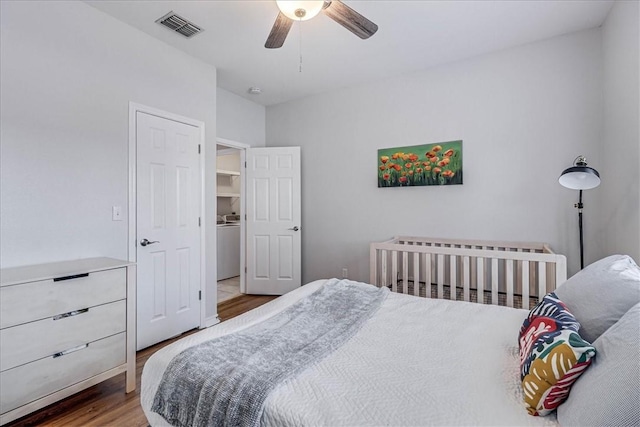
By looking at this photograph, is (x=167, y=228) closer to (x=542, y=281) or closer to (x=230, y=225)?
(x=230, y=225)

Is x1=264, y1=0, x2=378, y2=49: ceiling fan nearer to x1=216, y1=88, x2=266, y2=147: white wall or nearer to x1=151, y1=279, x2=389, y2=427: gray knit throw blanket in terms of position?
x1=151, y1=279, x2=389, y2=427: gray knit throw blanket

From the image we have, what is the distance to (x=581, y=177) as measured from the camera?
2.18 m

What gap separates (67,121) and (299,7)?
180cm

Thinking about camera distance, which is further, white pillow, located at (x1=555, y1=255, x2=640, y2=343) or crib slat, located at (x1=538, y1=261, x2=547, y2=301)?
crib slat, located at (x1=538, y1=261, x2=547, y2=301)

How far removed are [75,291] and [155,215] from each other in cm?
101

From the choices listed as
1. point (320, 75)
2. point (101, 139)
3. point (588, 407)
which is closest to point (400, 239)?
point (320, 75)

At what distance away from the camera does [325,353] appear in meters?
1.25

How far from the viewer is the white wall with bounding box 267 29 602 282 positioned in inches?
Result: 107

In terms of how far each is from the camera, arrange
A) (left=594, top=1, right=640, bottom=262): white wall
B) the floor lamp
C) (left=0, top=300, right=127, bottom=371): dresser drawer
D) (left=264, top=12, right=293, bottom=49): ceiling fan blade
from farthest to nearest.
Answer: the floor lamp < (left=594, top=1, right=640, bottom=262): white wall < (left=264, top=12, right=293, bottom=49): ceiling fan blade < (left=0, top=300, right=127, bottom=371): dresser drawer

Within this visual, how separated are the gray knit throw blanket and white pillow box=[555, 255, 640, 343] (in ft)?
2.93

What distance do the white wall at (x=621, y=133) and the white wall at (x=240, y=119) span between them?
3.67 m

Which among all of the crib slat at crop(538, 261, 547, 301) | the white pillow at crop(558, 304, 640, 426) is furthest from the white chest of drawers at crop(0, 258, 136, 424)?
the crib slat at crop(538, 261, 547, 301)

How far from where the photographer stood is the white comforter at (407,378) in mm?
903

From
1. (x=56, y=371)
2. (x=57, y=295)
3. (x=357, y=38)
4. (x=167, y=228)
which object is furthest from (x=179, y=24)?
(x=56, y=371)
